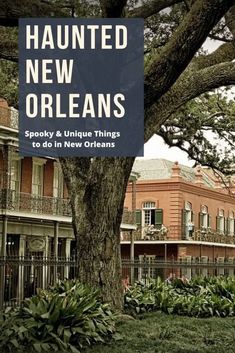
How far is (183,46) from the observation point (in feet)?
37.9

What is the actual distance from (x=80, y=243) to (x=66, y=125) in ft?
12.0

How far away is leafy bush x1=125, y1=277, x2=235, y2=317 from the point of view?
14227 millimetres

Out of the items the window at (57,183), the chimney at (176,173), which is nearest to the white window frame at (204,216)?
the chimney at (176,173)

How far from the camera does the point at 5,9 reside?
426 inches

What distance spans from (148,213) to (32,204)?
17246mm

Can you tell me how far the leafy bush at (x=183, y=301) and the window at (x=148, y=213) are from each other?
26907 millimetres

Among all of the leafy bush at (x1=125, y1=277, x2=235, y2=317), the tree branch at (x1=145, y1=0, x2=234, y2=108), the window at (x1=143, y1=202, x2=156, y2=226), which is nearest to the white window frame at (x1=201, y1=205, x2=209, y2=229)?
the window at (x1=143, y1=202, x2=156, y2=226)

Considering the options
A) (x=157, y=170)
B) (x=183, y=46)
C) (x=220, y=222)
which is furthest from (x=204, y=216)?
(x=183, y=46)

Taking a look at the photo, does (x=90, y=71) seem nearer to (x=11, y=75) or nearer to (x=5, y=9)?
(x=5, y=9)

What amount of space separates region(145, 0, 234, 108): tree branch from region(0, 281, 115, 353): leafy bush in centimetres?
370

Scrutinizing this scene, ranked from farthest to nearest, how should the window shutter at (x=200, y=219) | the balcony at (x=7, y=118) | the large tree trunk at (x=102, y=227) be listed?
the window shutter at (x=200, y=219) → the balcony at (x=7, y=118) → the large tree trunk at (x=102, y=227)

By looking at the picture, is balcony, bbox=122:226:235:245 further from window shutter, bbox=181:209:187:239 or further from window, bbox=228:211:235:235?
window, bbox=228:211:235:235

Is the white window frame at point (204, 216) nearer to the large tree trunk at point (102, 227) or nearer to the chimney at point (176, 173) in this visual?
the chimney at point (176, 173)

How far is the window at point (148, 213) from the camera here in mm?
43750
